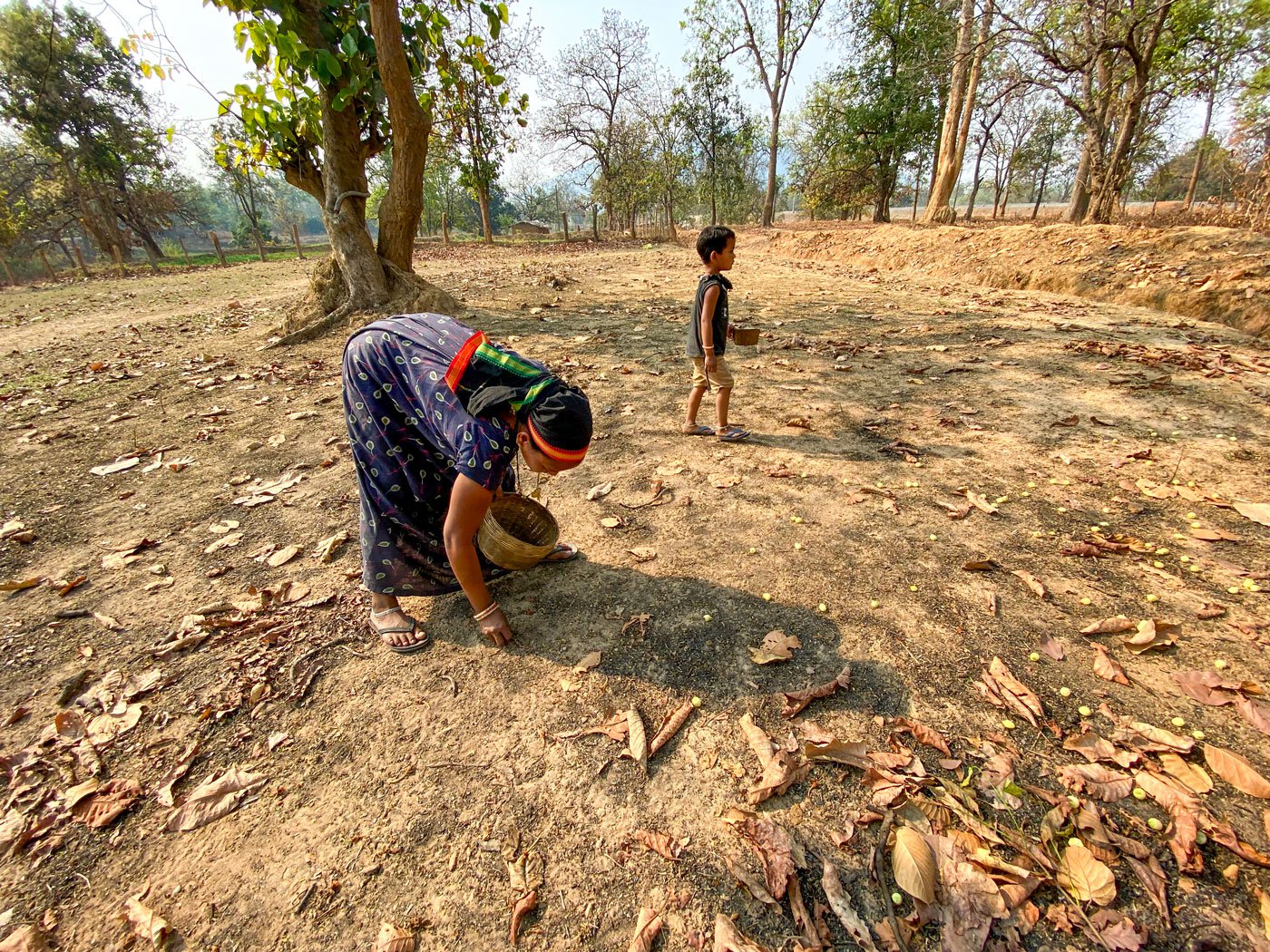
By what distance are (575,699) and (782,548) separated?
1429mm

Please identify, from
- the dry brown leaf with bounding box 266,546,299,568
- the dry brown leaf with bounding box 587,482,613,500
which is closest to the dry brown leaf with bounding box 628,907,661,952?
the dry brown leaf with bounding box 587,482,613,500

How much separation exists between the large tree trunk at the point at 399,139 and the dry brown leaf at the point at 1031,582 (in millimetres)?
7947

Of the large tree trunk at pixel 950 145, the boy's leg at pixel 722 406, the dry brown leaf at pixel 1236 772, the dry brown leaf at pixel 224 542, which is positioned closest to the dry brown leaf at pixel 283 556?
the dry brown leaf at pixel 224 542

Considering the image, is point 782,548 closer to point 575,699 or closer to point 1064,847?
point 575,699

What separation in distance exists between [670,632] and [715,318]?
2357 millimetres

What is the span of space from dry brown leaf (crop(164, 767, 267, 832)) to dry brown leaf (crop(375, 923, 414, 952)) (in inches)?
30.2

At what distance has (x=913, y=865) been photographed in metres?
1.58

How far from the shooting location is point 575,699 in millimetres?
2211

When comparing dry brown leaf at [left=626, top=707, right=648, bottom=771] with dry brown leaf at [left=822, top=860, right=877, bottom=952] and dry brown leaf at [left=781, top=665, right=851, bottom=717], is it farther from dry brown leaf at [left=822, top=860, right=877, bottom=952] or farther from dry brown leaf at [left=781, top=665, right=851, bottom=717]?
dry brown leaf at [left=822, top=860, right=877, bottom=952]

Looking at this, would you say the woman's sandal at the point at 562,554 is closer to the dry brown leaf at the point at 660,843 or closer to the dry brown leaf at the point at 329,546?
the dry brown leaf at the point at 329,546

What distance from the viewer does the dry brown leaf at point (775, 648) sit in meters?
2.32

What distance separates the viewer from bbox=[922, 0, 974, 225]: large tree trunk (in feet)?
44.5

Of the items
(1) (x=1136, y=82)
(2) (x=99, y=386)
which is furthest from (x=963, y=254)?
(2) (x=99, y=386)

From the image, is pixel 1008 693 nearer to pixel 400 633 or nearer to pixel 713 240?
pixel 400 633
